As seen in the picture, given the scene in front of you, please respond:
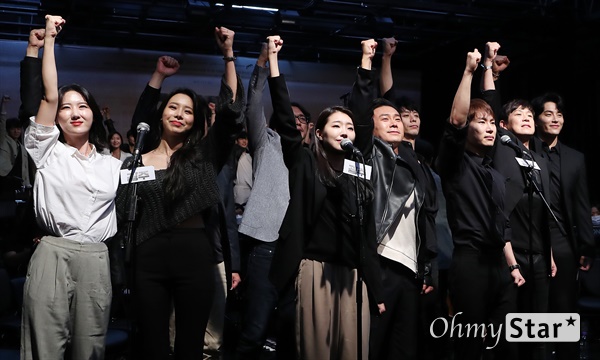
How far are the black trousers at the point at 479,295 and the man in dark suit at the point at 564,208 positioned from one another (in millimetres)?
454

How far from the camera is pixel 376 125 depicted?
3.53 m

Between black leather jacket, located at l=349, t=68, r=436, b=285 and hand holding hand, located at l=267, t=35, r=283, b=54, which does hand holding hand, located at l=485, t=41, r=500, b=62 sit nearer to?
black leather jacket, located at l=349, t=68, r=436, b=285

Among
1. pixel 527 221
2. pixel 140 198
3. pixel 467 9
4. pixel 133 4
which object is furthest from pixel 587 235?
pixel 133 4

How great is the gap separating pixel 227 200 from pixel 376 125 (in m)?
0.89

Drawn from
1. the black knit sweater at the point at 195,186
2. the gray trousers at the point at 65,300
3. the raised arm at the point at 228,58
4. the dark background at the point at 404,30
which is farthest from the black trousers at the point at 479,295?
the dark background at the point at 404,30

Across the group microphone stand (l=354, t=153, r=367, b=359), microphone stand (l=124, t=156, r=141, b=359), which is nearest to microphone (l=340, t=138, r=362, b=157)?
microphone stand (l=354, t=153, r=367, b=359)

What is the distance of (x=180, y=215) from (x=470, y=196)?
58.6 inches

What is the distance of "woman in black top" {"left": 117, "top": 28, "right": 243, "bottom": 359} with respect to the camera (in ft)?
8.96

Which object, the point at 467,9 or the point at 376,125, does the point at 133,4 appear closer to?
the point at 467,9

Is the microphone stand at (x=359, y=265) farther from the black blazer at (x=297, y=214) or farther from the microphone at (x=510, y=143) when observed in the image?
the microphone at (x=510, y=143)

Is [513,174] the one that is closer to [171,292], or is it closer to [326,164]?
[326,164]

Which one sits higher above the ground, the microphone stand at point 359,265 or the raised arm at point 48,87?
the raised arm at point 48,87

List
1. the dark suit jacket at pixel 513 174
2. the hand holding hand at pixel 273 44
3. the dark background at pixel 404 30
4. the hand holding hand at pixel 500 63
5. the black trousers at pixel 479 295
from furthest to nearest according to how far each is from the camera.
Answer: the dark background at pixel 404 30 < the hand holding hand at pixel 500 63 < the dark suit jacket at pixel 513 174 < the black trousers at pixel 479 295 < the hand holding hand at pixel 273 44

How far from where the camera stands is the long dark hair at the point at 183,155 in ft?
9.32
